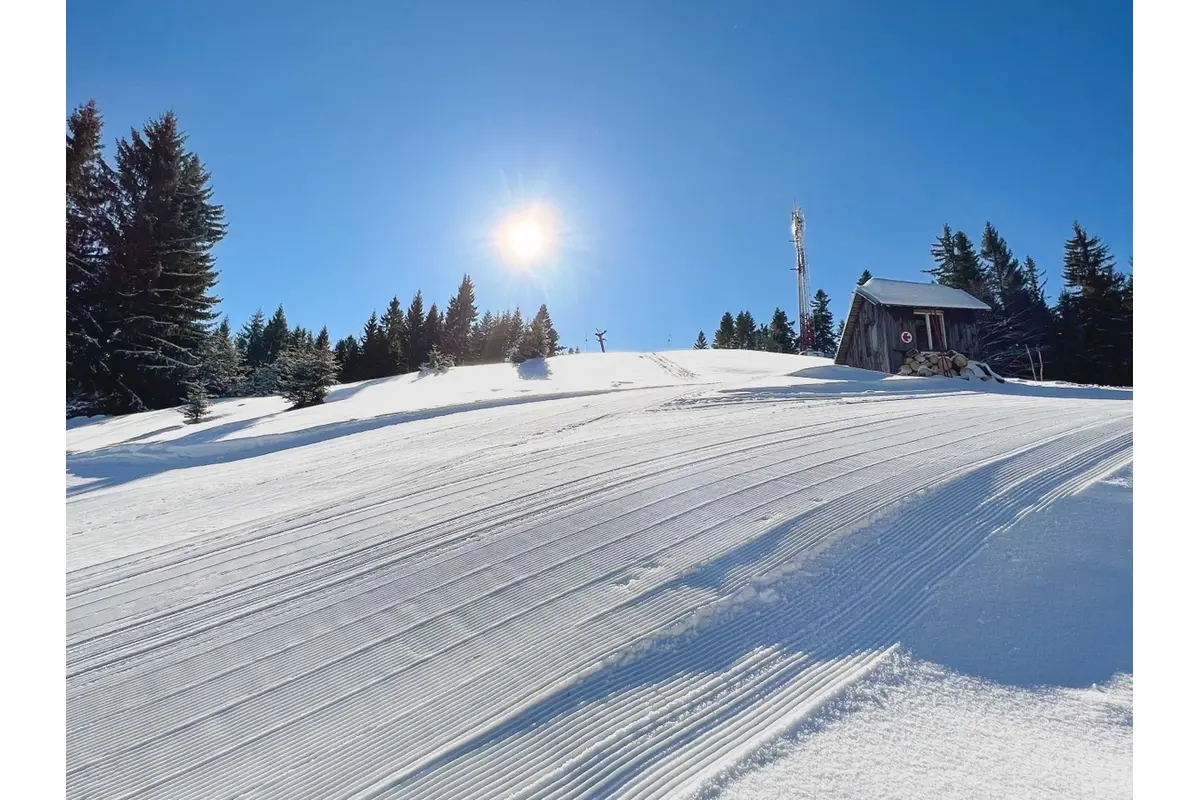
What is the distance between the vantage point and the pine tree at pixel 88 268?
52.1 ft

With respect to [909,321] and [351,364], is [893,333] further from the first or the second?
[351,364]

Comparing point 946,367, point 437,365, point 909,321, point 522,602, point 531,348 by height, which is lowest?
point 522,602

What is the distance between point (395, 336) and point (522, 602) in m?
39.9

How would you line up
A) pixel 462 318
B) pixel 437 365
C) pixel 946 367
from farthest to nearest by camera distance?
pixel 462 318
pixel 437 365
pixel 946 367

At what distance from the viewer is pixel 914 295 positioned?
19125 mm

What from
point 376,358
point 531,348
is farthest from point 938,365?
point 376,358

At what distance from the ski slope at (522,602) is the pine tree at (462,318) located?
38.1m

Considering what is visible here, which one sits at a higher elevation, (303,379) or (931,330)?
(931,330)

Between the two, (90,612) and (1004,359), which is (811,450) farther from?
(1004,359)

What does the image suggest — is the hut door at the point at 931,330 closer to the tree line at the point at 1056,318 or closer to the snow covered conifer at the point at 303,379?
the tree line at the point at 1056,318

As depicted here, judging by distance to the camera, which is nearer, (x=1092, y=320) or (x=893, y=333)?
(x=893, y=333)

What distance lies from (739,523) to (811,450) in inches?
79.1

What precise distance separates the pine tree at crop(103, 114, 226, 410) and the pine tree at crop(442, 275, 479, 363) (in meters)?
21.6
